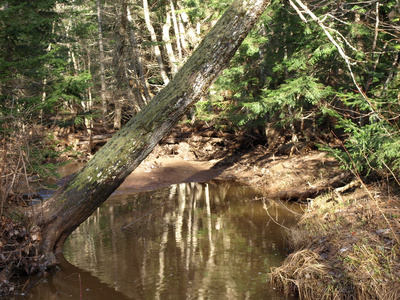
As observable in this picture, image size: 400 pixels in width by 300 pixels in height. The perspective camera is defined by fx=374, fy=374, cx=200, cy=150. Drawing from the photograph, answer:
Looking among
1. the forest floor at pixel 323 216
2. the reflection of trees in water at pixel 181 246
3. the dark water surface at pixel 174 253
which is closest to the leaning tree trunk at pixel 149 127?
the dark water surface at pixel 174 253

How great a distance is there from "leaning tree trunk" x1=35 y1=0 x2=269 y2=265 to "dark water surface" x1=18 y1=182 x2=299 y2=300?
0.96 m

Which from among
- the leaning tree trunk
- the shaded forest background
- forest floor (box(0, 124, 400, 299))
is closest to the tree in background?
the shaded forest background

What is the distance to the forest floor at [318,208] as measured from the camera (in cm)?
462

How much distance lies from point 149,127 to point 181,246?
2762mm

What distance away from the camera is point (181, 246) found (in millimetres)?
6777

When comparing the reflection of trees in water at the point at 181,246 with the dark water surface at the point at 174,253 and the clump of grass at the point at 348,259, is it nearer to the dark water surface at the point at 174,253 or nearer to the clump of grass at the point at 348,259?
the dark water surface at the point at 174,253

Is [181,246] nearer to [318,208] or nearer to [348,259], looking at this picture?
[348,259]

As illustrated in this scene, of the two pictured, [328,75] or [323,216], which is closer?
[323,216]

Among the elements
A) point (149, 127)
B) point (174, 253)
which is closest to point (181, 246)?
point (174, 253)

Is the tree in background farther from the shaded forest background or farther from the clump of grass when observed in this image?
→ the clump of grass

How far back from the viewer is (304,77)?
10.6m

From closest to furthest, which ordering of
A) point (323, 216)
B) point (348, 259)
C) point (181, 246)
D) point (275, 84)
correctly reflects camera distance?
point (348, 259) → point (181, 246) → point (323, 216) → point (275, 84)

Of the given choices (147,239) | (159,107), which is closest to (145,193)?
(147,239)

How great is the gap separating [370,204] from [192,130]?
1323cm
